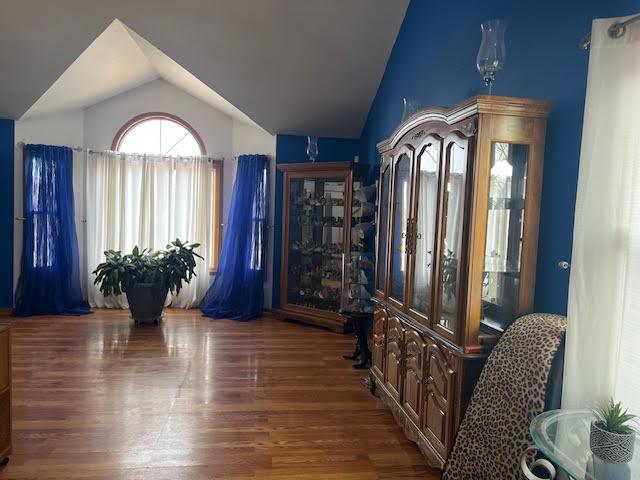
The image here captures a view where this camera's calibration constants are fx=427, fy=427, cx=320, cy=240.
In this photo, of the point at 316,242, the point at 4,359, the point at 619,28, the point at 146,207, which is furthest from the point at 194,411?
the point at 146,207

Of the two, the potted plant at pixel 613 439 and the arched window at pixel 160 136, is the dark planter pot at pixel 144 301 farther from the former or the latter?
the potted plant at pixel 613 439

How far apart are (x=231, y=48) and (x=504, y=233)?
3.27 metres

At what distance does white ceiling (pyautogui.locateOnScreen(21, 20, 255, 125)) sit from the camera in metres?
4.06

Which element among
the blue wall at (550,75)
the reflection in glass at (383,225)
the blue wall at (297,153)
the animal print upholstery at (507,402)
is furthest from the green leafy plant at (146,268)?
the animal print upholstery at (507,402)

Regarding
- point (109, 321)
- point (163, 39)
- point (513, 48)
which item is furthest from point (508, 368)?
point (109, 321)

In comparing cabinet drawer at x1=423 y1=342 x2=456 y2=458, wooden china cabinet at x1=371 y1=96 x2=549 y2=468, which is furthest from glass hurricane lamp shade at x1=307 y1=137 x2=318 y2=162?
cabinet drawer at x1=423 y1=342 x2=456 y2=458

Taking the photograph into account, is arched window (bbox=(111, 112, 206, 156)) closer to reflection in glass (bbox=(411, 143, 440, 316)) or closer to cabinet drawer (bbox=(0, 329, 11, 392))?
cabinet drawer (bbox=(0, 329, 11, 392))

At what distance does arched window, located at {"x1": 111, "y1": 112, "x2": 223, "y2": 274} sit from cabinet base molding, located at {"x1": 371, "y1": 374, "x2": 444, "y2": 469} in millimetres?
3328

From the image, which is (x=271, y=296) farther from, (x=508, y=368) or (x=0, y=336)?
(x=508, y=368)

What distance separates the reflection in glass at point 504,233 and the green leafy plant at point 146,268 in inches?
152

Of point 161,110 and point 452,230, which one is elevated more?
point 161,110

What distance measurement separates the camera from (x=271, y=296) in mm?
5562

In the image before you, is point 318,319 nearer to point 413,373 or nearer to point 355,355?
point 355,355

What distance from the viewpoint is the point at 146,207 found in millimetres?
5488
